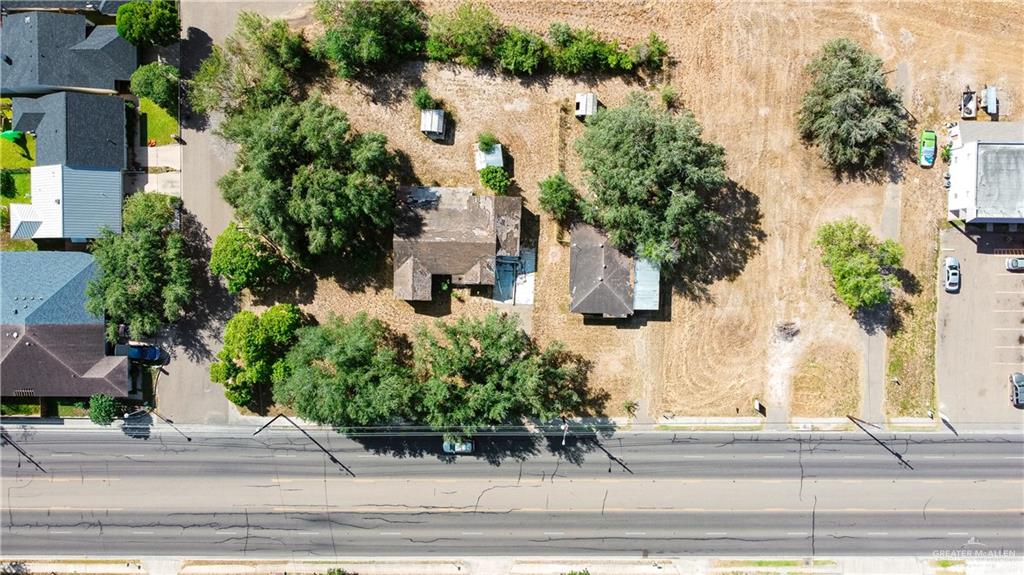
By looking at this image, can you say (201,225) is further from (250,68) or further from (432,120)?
(432,120)

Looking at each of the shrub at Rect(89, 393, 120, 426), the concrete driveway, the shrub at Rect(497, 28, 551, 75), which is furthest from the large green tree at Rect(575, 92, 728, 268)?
the shrub at Rect(89, 393, 120, 426)

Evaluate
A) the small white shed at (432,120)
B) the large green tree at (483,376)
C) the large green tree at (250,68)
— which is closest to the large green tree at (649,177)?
the large green tree at (483,376)

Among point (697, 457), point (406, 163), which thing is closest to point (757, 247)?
point (697, 457)

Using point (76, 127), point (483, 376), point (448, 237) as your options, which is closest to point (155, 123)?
point (76, 127)

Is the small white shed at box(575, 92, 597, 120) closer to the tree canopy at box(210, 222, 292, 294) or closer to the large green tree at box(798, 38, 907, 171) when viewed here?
the large green tree at box(798, 38, 907, 171)

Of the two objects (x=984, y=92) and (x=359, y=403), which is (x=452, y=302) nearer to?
(x=359, y=403)

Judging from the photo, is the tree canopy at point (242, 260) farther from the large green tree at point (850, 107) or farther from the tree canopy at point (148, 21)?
the large green tree at point (850, 107)

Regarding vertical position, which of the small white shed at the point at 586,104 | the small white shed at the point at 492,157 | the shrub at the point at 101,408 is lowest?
the shrub at the point at 101,408
